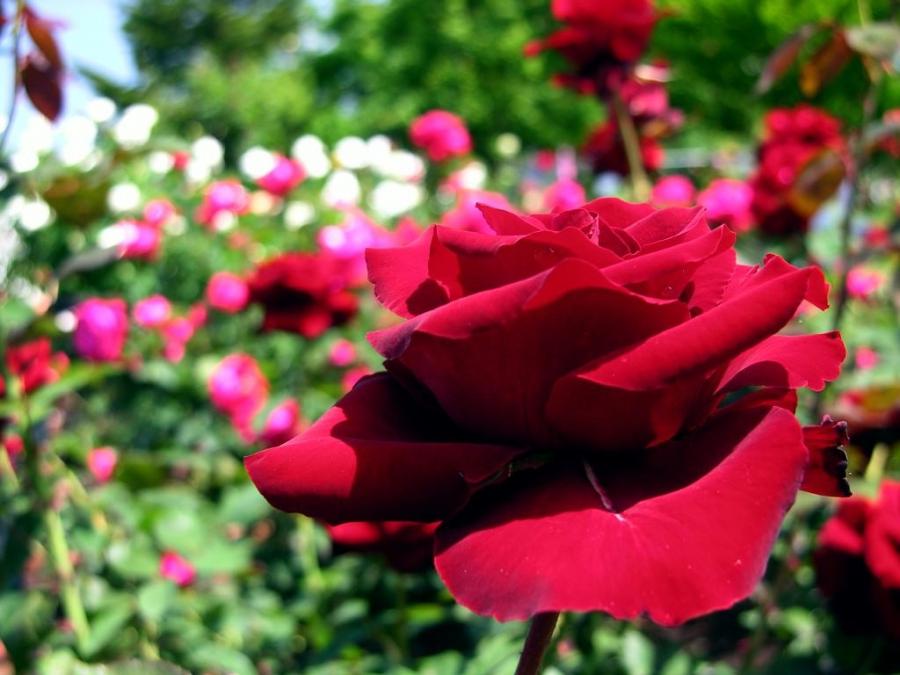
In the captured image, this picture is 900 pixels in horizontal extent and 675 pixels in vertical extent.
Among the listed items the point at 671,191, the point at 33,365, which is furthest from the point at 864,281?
the point at 33,365

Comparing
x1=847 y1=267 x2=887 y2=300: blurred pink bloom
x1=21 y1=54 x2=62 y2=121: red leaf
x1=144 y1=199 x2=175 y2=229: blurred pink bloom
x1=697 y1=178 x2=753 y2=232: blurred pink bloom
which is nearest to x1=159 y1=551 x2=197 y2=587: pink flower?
x1=21 y1=54 x2=62 y2=121: red leaf

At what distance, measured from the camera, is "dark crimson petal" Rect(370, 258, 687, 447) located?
0.41m

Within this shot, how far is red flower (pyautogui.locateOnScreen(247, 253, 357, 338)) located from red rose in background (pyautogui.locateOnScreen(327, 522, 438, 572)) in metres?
0.67

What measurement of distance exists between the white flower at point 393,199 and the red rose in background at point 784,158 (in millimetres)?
1424

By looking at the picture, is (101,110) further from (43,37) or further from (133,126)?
(43,37)

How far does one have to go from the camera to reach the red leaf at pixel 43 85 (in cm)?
103

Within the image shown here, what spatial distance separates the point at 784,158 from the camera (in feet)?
6.52

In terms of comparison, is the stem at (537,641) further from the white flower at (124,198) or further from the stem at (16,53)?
the white flower at (124,198)

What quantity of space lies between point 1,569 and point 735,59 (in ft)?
49.7

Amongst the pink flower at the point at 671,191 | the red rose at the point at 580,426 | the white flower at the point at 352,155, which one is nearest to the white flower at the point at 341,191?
the white flower at the point at 352,155

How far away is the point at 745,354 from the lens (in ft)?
1.55

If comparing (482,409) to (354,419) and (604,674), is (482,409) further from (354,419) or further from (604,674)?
(604,674)

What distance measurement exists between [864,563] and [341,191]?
2527 mm

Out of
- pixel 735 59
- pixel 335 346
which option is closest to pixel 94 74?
pixel 335 346
